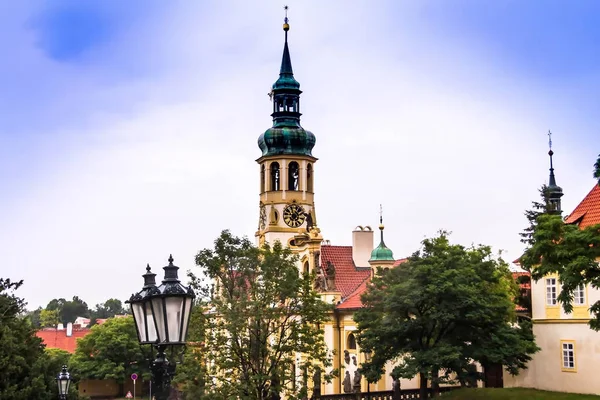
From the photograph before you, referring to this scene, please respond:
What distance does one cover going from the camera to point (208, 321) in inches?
1444

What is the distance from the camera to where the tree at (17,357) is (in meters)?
31.4

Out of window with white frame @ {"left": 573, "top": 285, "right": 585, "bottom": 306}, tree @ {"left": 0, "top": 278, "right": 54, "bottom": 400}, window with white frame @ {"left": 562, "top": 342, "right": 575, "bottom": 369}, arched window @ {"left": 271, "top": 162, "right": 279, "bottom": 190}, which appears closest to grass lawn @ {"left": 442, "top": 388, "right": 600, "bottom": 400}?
window with white frame @ {"left": 562, "top": 342, "right": 575, "bottom": 369}

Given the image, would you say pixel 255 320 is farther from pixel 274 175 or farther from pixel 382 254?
pixel 274 175

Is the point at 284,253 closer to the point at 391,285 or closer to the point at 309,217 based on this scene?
the point at 391,285

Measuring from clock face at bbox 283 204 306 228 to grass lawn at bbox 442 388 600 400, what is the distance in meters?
25.3

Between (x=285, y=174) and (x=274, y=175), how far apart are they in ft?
3.43

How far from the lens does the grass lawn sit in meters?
39.0

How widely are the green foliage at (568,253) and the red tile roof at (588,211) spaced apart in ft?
31.2

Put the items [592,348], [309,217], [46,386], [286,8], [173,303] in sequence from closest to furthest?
[173,303] → [46,386] → [592,348] → [309,217] → [286,8]

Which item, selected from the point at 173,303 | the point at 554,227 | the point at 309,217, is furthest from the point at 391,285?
the point at 173,303

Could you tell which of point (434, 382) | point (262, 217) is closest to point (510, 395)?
point (434, 382)

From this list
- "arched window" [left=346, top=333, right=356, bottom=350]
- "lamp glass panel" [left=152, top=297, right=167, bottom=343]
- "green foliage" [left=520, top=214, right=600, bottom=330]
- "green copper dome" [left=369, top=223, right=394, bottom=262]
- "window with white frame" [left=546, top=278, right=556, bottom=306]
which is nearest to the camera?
"lamp glass panel" [left=152, top=297, right=167, bottom=343]

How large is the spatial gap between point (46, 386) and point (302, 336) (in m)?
10.1

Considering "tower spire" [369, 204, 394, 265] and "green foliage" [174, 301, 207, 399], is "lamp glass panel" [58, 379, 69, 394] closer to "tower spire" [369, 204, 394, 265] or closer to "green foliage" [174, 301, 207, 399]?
"green foliage" [174, 301, 207, 399]
